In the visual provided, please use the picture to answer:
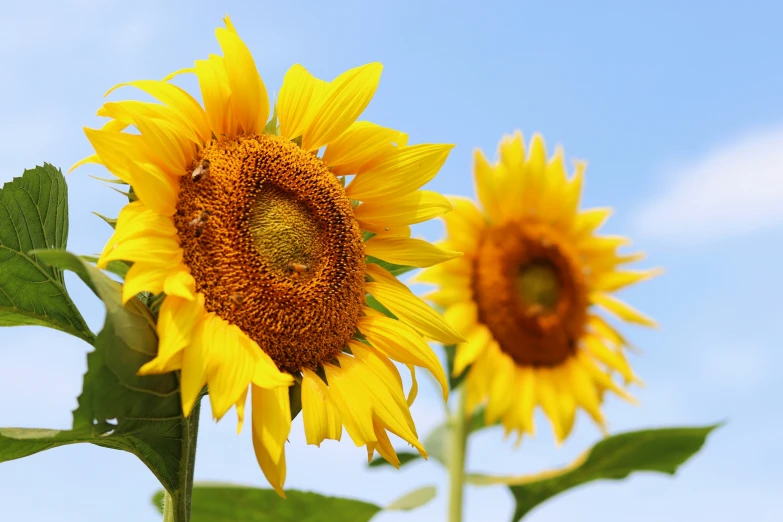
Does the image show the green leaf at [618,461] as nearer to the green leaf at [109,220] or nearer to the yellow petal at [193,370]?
the yellow petal at [193,370]

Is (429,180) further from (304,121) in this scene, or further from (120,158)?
(120,158)

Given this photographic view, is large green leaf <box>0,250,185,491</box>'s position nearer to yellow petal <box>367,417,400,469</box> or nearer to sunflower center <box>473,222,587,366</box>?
yellow petal <box>367,417,400,469</box>

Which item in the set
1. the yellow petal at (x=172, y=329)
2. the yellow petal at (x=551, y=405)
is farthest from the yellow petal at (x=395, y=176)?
the yellow petal at (x=551, y=405)

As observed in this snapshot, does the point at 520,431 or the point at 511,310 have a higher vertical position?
the point at 511,310

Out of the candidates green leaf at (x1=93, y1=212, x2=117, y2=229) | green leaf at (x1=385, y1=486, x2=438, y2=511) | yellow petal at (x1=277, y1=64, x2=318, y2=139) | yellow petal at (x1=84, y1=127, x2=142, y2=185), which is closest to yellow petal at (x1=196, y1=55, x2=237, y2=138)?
yellow petal at (x1=277, y1=64, x2=318, y2=139)

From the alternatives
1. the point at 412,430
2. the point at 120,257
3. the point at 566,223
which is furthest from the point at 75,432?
the point at 566,223

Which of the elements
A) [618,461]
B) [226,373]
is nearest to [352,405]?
[226,373]

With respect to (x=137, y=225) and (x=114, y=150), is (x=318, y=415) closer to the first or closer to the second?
(x=137, y=225)
